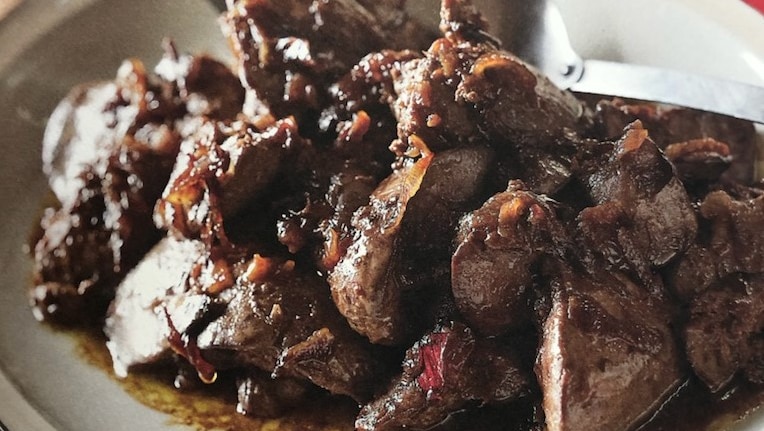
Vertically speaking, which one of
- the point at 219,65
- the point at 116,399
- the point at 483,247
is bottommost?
the point at 116,399

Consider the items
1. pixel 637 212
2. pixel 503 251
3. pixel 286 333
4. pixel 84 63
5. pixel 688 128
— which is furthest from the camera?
pixel 84 63

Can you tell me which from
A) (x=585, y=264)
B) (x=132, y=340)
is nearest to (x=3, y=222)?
(x=132, y=340)

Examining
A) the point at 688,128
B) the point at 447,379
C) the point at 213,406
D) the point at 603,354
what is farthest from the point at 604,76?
the point at 213,406

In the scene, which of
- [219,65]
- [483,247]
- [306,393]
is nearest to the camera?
[483,247]

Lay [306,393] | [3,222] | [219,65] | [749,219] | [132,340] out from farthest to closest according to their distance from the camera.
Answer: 1. [219,65]
2. [3,222]
3. [132,340]
4. [306,393]
5. [749,219]

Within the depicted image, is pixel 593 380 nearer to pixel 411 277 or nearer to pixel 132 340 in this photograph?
pixel 411 277

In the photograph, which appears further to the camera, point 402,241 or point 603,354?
point 402,241

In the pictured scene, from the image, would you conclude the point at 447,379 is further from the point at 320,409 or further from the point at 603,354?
the point at 320,409
